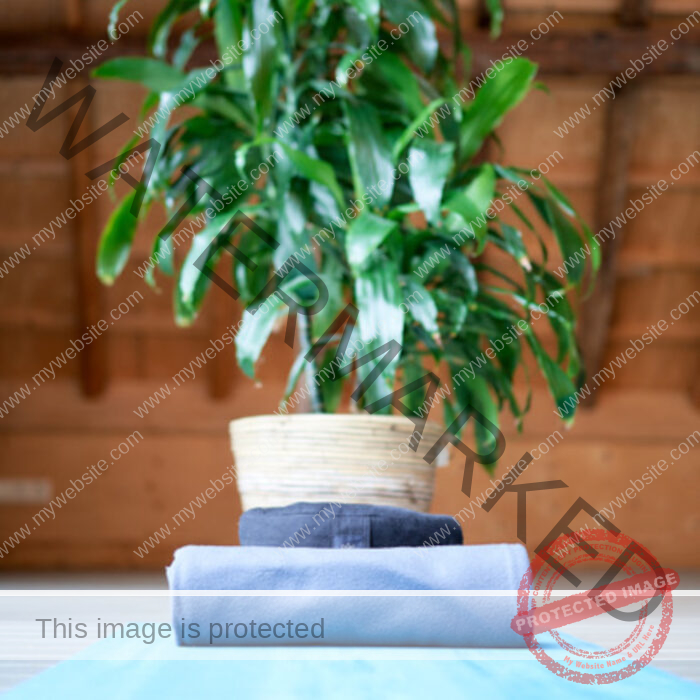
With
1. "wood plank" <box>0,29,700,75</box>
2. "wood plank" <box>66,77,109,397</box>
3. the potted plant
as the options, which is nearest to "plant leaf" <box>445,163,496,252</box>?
the potted plant

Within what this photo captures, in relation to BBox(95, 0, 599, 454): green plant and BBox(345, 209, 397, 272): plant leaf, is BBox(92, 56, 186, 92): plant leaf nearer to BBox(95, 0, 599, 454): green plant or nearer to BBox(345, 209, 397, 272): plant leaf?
BBox(95, 0, 599, 454): green plant

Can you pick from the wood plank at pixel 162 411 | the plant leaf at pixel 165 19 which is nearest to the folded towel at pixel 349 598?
the plant leaf at pixel 165 19

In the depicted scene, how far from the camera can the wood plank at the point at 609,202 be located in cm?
378

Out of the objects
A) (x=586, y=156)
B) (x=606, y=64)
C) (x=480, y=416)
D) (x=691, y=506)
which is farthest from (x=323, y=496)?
(x=691, y=506)

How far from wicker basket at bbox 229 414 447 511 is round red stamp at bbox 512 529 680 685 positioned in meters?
0.36

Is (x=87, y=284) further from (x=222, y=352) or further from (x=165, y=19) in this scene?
(x=165, y=19)

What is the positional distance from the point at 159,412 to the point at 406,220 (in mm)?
3554

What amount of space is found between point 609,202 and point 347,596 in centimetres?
376

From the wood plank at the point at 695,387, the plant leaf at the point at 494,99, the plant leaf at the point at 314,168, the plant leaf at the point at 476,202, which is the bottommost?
the wood plank at the point at 695,387

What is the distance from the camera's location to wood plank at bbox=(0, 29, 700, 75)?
3551mm

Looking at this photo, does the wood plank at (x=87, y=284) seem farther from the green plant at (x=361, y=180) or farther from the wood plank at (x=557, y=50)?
the green plant at (x=361, y=180)

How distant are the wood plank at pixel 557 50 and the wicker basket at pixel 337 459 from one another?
9.59 ft

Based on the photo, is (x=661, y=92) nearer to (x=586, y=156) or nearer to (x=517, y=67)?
(x=586, y=156)

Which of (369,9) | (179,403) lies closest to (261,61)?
(369,9)
